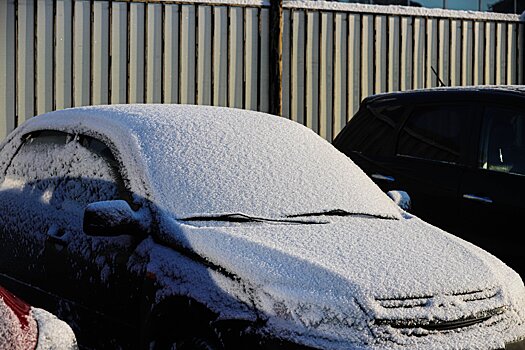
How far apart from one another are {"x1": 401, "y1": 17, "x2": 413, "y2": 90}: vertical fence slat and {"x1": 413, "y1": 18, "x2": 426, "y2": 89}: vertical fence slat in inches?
2.5

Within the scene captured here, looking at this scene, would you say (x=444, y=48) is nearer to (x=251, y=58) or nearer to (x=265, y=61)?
(x=265, y=61)

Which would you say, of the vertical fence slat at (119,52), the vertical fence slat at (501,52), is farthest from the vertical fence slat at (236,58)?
the vertical fence slat at (501,52)

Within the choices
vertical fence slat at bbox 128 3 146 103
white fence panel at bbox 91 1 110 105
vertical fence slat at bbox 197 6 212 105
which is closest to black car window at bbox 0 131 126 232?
white fence panel at bbox 91 1 110 105

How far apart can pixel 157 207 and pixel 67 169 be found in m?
0.92

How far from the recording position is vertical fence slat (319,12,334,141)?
39.9 feet

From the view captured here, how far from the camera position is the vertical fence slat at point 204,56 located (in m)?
11.4

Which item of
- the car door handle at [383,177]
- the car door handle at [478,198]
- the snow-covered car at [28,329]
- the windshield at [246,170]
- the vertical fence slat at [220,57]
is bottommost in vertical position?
the snow-covered car at [28,329]

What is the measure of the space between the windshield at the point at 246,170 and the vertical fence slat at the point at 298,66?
20.9 ft

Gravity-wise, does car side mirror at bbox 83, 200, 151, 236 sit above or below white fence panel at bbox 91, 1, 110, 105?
below

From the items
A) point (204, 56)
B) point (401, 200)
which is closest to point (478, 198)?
point (401, 200)

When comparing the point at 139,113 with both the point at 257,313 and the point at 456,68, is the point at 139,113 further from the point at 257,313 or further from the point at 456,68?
the point at 456,68

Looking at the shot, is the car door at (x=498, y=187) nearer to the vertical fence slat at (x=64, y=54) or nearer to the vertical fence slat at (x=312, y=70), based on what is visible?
the vertical fence slat at (x=312, y=70)

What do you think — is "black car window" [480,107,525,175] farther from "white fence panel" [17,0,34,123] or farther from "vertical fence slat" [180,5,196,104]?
"white fence panel" [17,0,34,123]

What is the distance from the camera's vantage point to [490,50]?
13.2 m
